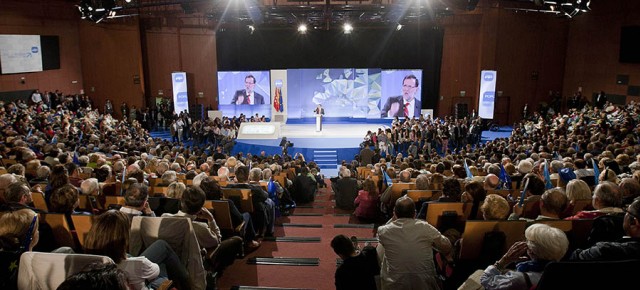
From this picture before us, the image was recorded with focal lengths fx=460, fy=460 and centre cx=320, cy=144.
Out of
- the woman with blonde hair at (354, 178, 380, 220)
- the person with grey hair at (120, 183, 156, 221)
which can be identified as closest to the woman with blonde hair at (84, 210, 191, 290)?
the person with grey hair at (120, 183, 156, 221)

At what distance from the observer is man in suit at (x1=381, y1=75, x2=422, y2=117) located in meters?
22.7

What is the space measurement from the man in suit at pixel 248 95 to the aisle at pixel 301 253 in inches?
617

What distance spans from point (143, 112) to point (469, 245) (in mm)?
20824

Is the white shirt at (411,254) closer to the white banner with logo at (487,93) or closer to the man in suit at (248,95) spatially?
the white banner with logo at (487,93)

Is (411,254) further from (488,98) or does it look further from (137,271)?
(488,98)

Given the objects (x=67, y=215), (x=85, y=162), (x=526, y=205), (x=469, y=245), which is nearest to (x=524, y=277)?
(x=469, y=245)

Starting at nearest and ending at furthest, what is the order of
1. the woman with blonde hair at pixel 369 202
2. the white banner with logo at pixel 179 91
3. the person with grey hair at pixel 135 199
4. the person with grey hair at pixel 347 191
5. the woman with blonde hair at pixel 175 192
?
the person with grey hair at pixel 135 199 → the woman with blonde hair at pixel 175 192 → the woman with blonde hair at pixel 369 202 → the person with grey hair at pixel 347 191 → the white banner with logo at pixel 179 91

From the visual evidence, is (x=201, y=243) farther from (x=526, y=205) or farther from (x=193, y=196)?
(x=526, y=205)

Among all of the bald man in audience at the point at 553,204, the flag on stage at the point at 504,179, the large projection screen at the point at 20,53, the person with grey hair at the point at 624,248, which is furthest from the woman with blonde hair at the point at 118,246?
the large projection screen at the point at 20,53

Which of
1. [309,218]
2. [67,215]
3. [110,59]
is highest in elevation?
[110,59]

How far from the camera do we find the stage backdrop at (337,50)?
74.9ft

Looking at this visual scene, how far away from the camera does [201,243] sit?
13.9ft

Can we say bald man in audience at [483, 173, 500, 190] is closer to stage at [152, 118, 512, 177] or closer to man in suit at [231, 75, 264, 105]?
stage at [152, 118, 512, 177]

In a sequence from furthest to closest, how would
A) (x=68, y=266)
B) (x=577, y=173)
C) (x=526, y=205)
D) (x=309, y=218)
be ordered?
(x=309, y=218)
(x=577, y=173)
(x=526, y=205)
(x=68, y=266)
